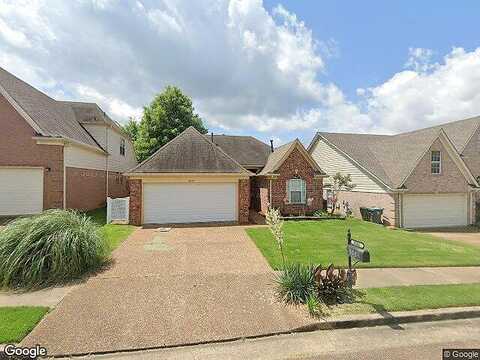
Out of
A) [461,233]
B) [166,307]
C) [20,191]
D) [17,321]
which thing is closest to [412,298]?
[166,307]

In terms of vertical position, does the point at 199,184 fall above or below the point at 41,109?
below

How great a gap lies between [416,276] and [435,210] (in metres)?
13.2

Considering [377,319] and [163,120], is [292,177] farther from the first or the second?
[163,120]

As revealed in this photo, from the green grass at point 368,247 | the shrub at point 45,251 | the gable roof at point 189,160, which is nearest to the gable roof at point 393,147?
the green grass at point 368,247

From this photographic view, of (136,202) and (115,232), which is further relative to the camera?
(136,202)

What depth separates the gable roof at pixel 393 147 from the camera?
1830 cm

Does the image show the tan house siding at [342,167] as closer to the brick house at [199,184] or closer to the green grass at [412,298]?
the brick house at [199,184]

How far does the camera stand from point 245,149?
24.9m

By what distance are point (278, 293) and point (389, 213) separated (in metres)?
14.3

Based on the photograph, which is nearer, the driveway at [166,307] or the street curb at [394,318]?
the driveway at [166,307]

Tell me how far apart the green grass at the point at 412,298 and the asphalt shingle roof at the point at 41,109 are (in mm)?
16170

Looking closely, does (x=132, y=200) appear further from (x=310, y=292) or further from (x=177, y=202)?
(x=310, y=292)

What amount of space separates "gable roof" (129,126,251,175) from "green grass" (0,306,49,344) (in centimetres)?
1022

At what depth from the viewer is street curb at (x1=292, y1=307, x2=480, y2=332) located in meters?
5.10
